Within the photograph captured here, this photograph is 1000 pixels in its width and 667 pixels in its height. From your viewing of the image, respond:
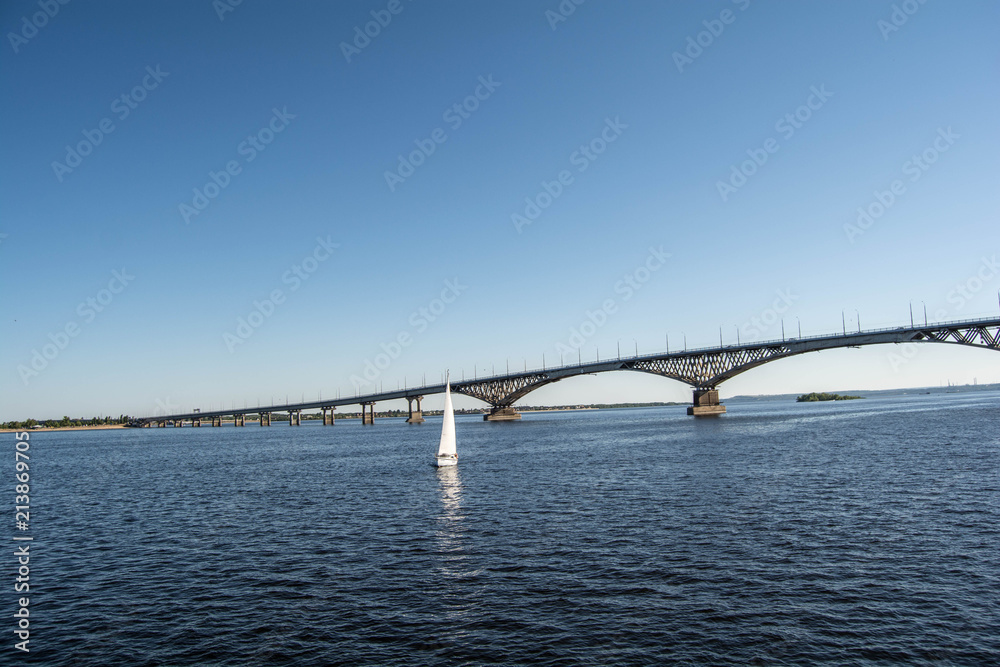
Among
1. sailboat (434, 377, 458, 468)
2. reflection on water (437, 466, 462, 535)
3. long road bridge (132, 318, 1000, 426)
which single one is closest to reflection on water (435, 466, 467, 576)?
reflection on water (437, 466, 462, 535)

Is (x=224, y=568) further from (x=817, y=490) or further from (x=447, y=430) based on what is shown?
(x=447, y=430)

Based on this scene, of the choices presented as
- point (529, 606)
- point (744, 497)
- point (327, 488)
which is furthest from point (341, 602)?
point (327, 488)

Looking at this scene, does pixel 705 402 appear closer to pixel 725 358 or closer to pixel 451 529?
pixel 725 358

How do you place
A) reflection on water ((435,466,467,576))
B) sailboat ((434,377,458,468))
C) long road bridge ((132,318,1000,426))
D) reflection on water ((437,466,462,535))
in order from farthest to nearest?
long road bridge ((132,318,1000,426))
sailboat ((434,377,458,468))
reflection on water ((437,466,462,535))
reflection on water ((435,466,467,576))

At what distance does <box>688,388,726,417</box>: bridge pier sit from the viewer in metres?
159

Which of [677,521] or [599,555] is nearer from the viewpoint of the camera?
[599,555]

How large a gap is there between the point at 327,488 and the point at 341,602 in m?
28.4

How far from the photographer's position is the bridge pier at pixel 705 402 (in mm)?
158837

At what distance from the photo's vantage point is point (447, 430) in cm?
5972

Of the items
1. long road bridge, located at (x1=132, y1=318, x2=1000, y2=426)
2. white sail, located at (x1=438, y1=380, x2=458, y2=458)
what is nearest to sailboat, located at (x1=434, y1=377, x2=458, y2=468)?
white sail, located at (x1=438, y1=380, x2=458, y2=458)

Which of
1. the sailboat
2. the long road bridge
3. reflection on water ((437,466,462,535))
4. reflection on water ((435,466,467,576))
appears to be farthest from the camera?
the long road bridge

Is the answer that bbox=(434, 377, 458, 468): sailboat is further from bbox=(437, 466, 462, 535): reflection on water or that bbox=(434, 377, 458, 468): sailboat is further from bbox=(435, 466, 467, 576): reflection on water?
bbox=(435, 466, 467, 576): reflection on water

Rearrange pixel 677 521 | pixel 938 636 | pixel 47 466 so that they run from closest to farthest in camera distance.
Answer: pixel 938 636
pixel 677 521
pixel 47 466

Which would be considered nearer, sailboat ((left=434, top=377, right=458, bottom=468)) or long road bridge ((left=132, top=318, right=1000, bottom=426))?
sailboat ((left=434, top=377, right=458, bottom=468))
